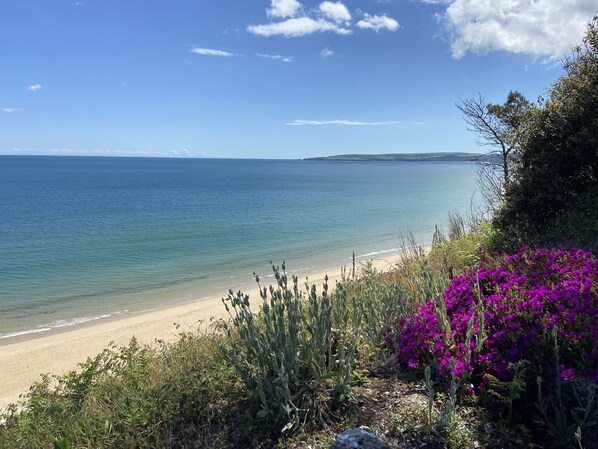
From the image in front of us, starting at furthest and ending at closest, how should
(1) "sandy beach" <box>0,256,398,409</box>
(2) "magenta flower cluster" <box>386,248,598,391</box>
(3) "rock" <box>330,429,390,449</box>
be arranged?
(1) "sandy beach" <box>0,256,398,409</box>, (2) "magenta flower cluster" <box>386,248,598,391</box>, (3) "rock" <box>330,429,390,449</box>

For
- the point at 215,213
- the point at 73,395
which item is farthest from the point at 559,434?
the point at 215,213

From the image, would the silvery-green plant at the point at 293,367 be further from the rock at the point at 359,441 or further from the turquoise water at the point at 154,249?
the turquoise water at the point at 154,249

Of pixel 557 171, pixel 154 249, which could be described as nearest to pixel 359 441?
pixel 557 171

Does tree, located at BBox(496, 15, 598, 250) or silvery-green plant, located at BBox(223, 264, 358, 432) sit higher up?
tree, located at BBox(496, 15, 598, 250)

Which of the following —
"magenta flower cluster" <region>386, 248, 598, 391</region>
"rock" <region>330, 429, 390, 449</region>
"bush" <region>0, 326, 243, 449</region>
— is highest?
"magenta flower cluster" <region>386, 248, 598, 391</region>

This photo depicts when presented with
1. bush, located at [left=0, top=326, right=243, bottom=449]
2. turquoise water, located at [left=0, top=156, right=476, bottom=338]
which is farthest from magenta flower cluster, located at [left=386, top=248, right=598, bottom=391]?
turquoise water, located at [left=0, top=156, right=476, bottom=338]

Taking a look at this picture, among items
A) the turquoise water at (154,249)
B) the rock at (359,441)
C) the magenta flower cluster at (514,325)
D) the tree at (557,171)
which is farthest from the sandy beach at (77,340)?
the rock at (359,441)

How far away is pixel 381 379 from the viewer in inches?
142

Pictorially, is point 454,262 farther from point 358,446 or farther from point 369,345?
point 358,446

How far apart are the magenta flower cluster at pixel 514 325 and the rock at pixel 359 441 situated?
96cm

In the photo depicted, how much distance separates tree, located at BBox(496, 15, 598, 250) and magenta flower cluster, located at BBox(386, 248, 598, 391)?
278 centimetres

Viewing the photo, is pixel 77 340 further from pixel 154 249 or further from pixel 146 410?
pixel 154 249

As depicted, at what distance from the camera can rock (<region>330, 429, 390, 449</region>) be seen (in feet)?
8.41

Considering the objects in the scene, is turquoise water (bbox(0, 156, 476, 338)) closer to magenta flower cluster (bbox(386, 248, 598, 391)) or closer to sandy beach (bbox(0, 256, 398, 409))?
sandy beach (bbox(0, 256, 398, 409))
